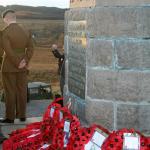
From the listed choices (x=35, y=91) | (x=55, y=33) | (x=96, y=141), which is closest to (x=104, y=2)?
(x=96, y=141)

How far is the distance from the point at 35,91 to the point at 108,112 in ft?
19.6

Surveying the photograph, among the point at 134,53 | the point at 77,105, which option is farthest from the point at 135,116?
the point at 77,105

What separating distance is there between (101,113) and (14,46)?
2667mm

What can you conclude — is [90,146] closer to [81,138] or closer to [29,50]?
[81,138]

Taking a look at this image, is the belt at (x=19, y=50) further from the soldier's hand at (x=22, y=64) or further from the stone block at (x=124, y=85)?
the stone block at (x=124, y=85)

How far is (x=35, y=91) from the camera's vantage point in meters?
11.0

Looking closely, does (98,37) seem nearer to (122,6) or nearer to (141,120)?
(122,6)

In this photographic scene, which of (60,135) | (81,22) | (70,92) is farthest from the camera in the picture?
(70,92)

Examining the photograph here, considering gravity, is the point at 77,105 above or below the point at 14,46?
below

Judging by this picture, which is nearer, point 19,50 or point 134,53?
point 134,53

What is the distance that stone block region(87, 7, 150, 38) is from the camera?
4949 millimetres

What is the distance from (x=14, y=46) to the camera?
7523 mm

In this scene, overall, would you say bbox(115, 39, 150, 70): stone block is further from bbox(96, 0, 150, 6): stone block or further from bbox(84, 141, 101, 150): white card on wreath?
bbox(84, 141, 101, 150): white card on wreath

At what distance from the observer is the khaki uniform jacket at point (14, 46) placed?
24.3 ft
